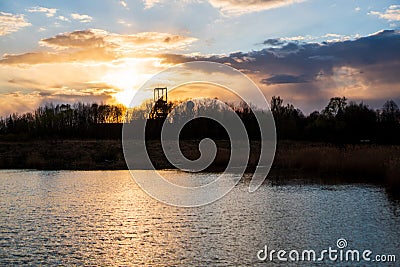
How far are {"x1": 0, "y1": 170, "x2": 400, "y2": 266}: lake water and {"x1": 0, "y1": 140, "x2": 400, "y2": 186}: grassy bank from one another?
513cm

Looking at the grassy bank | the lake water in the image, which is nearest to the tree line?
the grassy bank

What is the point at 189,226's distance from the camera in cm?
1554

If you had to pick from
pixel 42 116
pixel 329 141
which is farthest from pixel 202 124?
pixel 42 116

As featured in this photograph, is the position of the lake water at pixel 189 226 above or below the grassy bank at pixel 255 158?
below

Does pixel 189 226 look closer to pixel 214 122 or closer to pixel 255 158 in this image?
pixel 255 158

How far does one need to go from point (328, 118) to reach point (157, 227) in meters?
59.0

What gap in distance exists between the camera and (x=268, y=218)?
1662cm

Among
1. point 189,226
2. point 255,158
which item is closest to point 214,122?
point 255,158

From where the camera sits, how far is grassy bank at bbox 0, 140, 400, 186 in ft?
92.9

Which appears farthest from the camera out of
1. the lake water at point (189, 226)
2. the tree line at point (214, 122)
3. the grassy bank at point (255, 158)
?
the tree line at point (214, 122)

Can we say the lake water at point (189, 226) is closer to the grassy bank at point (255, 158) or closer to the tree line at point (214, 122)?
the grassy bank at point (255, 158)

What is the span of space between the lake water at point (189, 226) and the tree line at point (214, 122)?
36.9 metres

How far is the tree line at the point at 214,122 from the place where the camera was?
61097 millimetres

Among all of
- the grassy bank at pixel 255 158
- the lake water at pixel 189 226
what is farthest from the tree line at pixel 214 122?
the lake water at pixel 189 226
